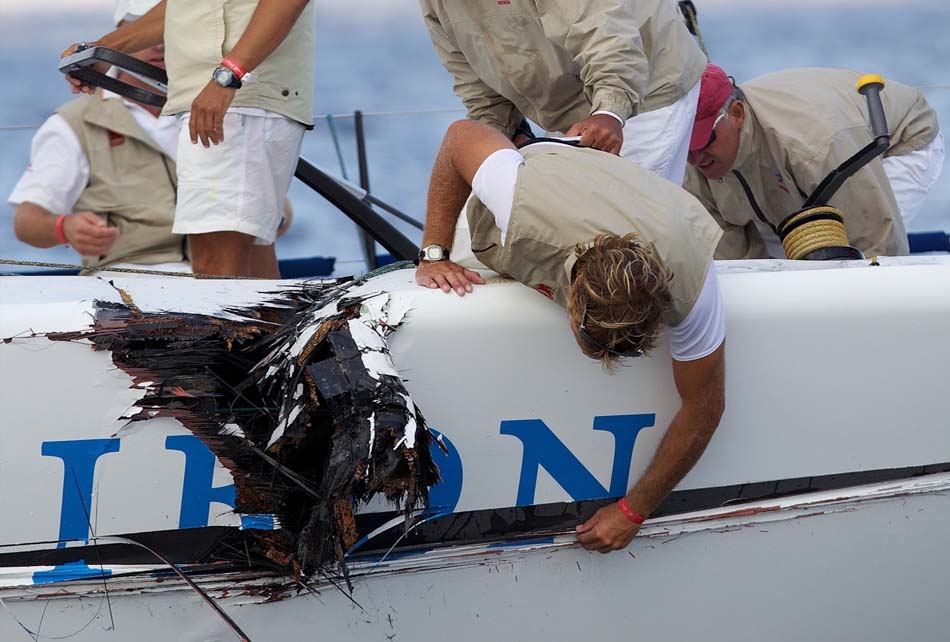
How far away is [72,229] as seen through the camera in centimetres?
308

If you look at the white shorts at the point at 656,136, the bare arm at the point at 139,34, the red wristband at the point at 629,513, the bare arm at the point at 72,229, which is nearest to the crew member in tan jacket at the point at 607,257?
the red wristband at the point at 629,513

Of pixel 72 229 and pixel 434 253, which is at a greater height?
pixel 434 253

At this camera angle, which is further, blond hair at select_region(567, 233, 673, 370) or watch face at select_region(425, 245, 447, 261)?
watch face at select_region(425, 245, 447, 261)

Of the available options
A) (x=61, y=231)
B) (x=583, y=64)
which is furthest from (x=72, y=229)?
(x=583, y=64)

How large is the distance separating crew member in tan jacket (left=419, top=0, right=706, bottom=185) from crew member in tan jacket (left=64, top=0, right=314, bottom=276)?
0.32 meters

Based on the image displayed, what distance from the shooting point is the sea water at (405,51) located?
30.0 ft

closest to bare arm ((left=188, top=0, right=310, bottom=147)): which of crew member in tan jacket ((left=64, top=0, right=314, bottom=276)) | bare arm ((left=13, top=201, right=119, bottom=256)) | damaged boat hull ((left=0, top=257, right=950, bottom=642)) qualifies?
crew member in tan jacket ((left=64, top=0, right=314, bottom=276))

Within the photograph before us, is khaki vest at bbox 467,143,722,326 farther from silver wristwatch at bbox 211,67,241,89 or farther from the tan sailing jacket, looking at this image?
silver wristwatch at bbox 211,67,241,89

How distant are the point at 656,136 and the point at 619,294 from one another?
0.75 meters

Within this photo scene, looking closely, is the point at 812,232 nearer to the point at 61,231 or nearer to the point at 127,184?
the point at 127,184

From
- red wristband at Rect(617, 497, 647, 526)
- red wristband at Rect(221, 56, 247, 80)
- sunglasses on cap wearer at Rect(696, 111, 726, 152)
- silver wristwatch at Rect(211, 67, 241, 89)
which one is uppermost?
red wristband at Rect(221, 56, 247, 80)

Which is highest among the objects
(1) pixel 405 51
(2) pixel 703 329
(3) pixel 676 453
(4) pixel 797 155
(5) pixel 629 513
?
(1) pixel 405 51

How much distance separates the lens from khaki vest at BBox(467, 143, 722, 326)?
1762mm

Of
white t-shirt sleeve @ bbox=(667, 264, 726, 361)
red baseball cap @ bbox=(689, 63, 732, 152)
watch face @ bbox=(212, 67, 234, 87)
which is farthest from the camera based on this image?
red baseball cap @ bbox=(689, 63, 732, 152)
